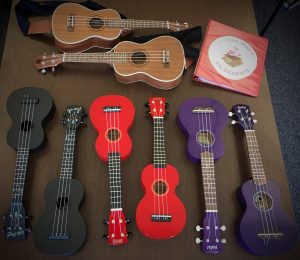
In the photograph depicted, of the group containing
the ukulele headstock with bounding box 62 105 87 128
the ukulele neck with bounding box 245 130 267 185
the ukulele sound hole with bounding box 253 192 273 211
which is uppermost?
the ukulele headstock with bounding box 62 105 87 128

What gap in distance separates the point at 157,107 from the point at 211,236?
562 mm

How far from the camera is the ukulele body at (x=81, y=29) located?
4.44ft

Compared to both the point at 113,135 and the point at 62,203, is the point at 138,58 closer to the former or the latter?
the point at 113,135

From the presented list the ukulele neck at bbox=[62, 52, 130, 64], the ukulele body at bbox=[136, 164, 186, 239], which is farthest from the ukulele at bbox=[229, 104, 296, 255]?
the ukulele neck at bbox=[62, 52, 130, 64]

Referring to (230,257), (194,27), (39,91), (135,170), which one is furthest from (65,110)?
(230,257)

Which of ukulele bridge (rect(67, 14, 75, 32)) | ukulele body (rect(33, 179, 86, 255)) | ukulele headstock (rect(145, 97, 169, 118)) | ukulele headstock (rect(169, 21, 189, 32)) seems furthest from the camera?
ukulele headstock (rect(169, 21, 189, 32))

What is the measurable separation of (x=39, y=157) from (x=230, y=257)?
33.4 inches

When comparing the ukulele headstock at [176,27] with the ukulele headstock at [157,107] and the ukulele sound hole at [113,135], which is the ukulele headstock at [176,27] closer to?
the ukulele headstock at [157,107]

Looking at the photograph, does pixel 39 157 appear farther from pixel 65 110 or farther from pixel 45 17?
pixel 45 17

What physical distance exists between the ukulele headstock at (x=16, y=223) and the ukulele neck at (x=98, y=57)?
67 cm

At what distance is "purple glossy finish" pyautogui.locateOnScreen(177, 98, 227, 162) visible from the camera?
3.91ft

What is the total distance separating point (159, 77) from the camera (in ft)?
4.25

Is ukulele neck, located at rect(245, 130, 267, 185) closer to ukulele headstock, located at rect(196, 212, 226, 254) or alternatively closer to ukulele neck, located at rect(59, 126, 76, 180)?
ukulele headstock, located at rect(196, 212, 226, 254)

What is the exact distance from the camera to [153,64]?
132 cm
